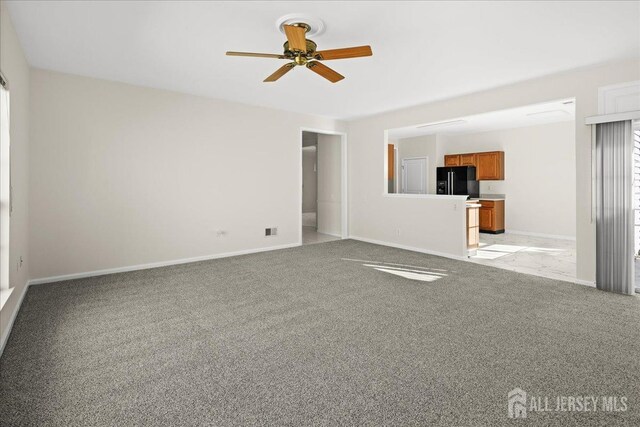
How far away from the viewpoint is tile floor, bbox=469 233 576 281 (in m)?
4.82

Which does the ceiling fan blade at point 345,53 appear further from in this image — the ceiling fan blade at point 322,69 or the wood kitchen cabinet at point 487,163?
the wood kitchen cabinet at point 487,163

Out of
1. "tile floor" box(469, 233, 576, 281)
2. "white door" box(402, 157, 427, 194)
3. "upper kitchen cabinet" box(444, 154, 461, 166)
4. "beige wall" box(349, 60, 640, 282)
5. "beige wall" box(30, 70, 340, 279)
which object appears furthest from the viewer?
"white door" box(402, 157, 427, 194)

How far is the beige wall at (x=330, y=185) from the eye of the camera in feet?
25.7

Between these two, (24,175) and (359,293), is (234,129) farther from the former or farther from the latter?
(359,293)

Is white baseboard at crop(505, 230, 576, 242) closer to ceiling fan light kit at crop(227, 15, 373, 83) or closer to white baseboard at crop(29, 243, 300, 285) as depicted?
white baseboard at crop(29, 243, 300, 285)

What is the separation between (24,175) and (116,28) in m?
2.01

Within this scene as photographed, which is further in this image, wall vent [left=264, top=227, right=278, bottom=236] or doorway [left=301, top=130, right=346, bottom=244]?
doorway [left=301, top=130, right=346, bottom=244]

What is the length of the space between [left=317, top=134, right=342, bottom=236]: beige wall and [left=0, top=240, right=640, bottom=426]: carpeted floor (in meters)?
3.76

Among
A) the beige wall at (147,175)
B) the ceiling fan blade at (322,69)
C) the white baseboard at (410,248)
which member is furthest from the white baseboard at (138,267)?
the ceiling fan blade at (322,69)

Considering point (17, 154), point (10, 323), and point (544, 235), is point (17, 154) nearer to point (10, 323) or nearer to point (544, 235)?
point (10, 323)

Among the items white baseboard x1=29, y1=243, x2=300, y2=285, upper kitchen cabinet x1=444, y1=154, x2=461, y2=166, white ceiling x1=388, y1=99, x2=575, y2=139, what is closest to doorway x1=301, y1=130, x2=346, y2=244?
white ceiling x1=388, y1=99, x2=575, y2=139

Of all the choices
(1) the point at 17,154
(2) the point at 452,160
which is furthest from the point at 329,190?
(1) the point at 17,154

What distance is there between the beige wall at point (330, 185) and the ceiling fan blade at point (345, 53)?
4.65 meters

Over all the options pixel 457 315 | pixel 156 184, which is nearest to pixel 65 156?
pixel 156 184
